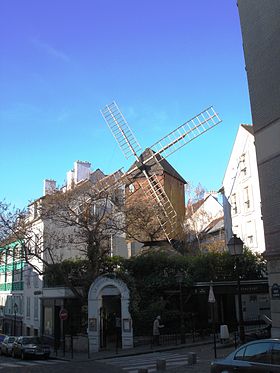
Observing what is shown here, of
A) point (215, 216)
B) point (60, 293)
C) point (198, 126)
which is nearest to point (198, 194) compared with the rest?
point (215, 216)

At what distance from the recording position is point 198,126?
49.6 meters

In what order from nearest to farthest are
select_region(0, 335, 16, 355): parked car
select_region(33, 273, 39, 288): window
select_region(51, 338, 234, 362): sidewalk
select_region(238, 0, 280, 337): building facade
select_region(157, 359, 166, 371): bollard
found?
1. select_region(238, 0, 280, 337): building facade
2. select_region(157, 359, 166, 371): bollard
3. select_region(51, 338, 234, 362): sidewalk
4. select_region(0, 335, 16, 355): parked car
5. select_region(33, 273, 39, 288): window

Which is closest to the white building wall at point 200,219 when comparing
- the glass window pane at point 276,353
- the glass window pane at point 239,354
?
the glass window pane at point 239,354

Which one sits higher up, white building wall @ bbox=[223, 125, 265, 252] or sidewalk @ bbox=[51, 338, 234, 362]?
white building wall @ bbox=[223, 125, 265, 252]

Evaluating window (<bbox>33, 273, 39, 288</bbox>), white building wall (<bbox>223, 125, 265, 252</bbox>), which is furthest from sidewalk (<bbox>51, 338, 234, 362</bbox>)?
window (<bbox>33, 273, 39, 288</bbox>)

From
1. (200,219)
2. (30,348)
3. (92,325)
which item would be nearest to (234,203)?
(200,219)

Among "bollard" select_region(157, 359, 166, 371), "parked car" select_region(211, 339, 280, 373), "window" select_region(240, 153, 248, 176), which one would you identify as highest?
"window" select_region(240, 153, 248, 176)

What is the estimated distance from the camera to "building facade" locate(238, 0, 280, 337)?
50.2 feet

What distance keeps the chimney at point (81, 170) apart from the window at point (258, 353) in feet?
131

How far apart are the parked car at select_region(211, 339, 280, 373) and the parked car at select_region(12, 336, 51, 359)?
20573 mm

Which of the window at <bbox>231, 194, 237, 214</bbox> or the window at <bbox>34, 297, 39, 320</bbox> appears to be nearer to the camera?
the window at <bbox>34, 297, 39, 320</bbox>

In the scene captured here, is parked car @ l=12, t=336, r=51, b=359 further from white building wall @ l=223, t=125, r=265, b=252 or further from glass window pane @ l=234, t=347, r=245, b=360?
glass window pane @ l=234, t=347, r=245, b=360

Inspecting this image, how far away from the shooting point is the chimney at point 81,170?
1919 inches

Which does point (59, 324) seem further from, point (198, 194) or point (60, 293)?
point (198, 194)
